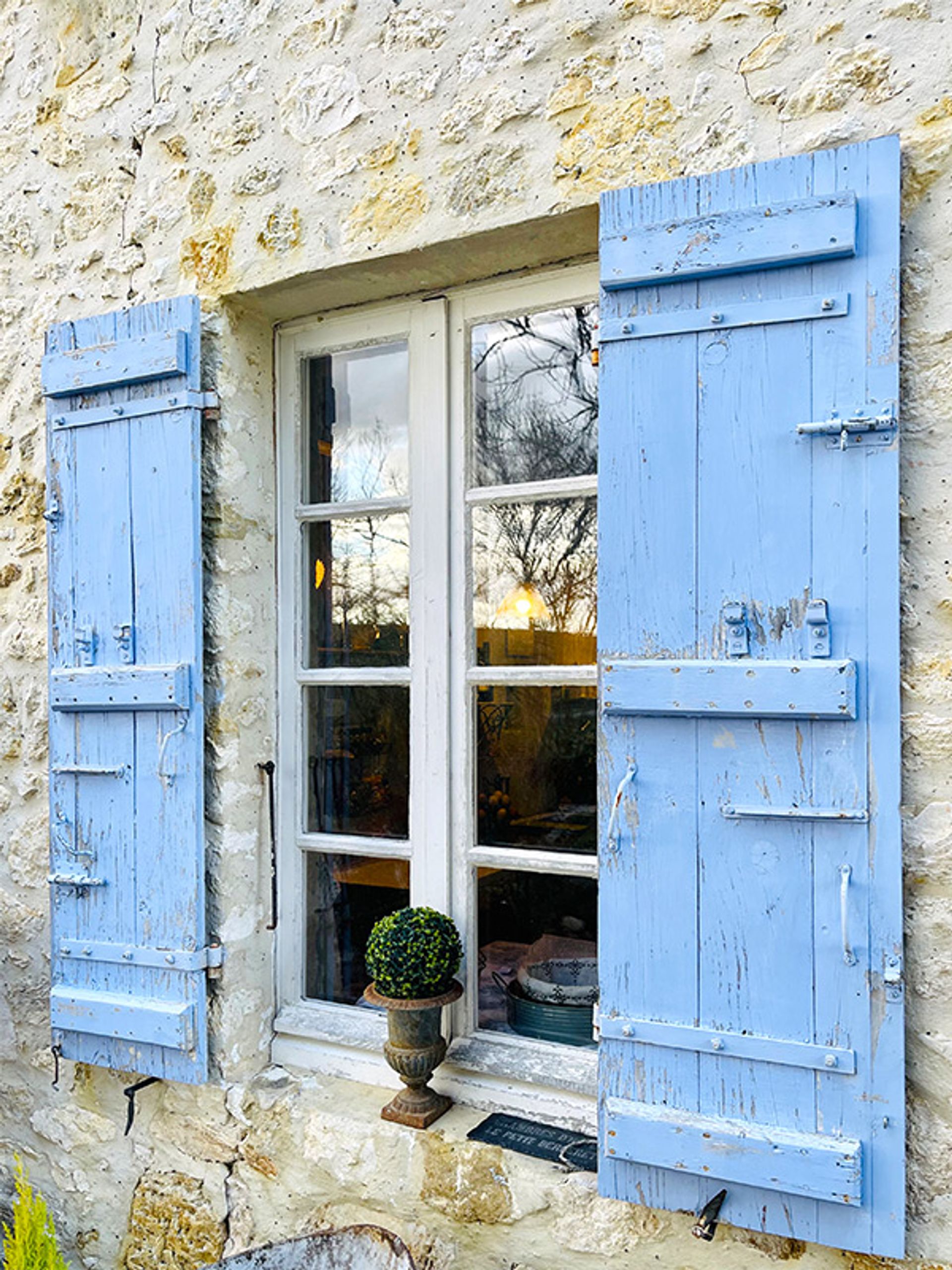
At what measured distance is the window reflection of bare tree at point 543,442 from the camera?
2275mm

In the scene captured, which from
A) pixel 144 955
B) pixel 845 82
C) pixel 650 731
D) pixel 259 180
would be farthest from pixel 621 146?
pixel 144 955

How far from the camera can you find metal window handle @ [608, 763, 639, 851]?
1912 mm

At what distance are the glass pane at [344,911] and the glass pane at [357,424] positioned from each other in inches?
35.5

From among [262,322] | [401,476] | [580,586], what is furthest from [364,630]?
[262,322]

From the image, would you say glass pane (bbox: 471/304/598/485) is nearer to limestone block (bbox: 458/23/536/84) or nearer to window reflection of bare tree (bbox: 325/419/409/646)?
window reflection of bare tree (bbox: 325/419/409/646)

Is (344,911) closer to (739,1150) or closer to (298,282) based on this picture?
(739,1150)

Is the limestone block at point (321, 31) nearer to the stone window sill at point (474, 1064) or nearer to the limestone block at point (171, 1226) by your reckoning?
the stone window sill at point (474, 1064)

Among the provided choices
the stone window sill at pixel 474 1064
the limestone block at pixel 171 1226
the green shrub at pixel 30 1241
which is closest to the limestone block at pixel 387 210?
the stone window sill at pixel 474 1064

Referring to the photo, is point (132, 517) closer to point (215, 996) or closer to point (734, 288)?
point (215, 996)

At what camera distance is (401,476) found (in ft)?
8.26

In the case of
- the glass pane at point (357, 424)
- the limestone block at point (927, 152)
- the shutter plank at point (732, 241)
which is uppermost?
the limestone block at point (927, 152)

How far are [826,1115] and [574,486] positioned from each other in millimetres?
1289

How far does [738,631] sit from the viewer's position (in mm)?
1817

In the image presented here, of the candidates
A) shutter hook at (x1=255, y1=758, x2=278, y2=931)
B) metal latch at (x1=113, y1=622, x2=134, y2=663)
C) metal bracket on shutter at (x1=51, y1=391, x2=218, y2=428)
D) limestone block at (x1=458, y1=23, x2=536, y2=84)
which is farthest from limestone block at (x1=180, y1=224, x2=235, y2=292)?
shutter hook at (x1=255, y1=758, x2=278, y2=931)
